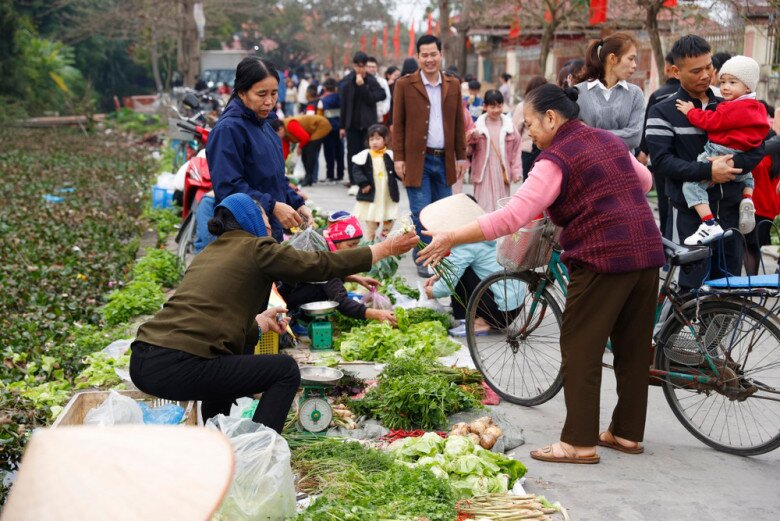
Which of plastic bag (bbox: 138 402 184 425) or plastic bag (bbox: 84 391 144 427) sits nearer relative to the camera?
plastic bag (bbox: 84 391 144 427)

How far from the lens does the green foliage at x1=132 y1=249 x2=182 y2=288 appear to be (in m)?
9.10

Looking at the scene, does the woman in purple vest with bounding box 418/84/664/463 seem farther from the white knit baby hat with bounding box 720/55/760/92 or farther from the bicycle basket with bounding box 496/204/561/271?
the white knit baby hat with bounding box 720/55/760/92

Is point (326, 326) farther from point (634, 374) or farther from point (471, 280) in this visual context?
point (634, 374)

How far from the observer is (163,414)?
4781 mm

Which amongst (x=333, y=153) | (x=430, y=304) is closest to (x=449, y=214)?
(x=430, y=304)

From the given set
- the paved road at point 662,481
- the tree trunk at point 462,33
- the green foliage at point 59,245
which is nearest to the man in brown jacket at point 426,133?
the green foliage at point 59,245

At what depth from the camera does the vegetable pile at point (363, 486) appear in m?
3.96

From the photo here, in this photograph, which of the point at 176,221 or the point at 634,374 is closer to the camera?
the point at 634,374

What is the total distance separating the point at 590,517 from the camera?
4.34 metres

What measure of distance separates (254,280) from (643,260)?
6.32 feet

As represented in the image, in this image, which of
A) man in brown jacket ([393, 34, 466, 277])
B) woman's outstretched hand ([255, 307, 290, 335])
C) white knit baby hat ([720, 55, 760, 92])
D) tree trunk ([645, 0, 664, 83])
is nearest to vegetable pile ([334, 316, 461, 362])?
woman's outstretched hand ([255, 307, 290, 335])

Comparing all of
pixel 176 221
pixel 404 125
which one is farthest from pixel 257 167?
pixel 176 221

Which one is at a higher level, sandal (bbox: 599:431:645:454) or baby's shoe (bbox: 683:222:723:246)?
baby's shoe (bbox: 683:222:723:246)

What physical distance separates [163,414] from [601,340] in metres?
2.26
